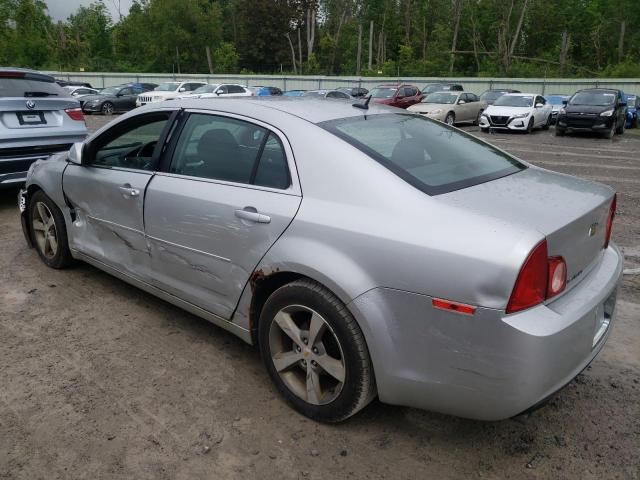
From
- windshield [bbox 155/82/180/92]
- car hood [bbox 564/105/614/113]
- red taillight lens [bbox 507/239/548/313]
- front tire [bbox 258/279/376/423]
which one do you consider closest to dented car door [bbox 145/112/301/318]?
front tire [bbox 258/279/376/423]

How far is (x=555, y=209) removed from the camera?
2475 millimetres

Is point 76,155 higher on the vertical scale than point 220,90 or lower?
higher

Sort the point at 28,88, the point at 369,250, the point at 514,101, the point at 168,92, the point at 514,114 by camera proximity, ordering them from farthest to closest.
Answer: the point at 168,92 → the point at 514,101 → the point at 514,114 → the point at 28,88 → the point at 369,250

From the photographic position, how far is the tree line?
4894cm

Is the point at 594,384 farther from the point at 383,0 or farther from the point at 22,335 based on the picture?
the point at 383,0

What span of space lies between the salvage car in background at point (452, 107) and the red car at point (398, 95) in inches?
75.7

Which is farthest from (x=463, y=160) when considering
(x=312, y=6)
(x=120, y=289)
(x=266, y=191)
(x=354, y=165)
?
(x=312, y=6)

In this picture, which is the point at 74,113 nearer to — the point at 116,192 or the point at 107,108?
the point at 116,192

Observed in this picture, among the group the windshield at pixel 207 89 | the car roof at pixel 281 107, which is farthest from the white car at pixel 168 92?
the car roof at pixel 281 107

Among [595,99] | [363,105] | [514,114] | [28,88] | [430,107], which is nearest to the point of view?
[363,105]

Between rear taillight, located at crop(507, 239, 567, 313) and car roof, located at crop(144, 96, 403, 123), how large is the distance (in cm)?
138

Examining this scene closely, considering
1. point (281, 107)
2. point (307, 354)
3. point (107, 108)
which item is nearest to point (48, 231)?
point (281, 107)

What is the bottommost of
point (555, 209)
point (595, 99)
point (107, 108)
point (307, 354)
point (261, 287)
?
point (107, 108)

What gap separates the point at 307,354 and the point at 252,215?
29.7 inches
